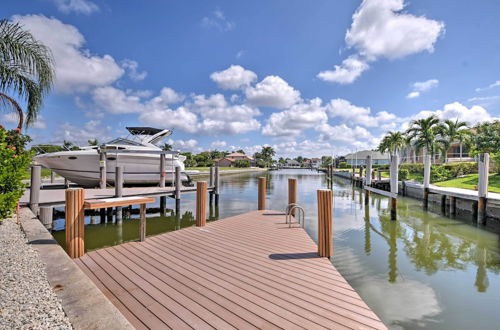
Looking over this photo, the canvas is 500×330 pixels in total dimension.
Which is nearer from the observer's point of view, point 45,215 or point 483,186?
point 45,215

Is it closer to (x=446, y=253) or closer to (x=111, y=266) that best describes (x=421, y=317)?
(x=446, y=253)

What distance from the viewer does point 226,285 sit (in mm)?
3166

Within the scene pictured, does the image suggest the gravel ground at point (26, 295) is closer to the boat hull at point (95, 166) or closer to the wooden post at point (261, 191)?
the wooden post at point (261, 191)

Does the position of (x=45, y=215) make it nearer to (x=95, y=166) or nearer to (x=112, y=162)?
(x=95, y=166)

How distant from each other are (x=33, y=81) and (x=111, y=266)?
6764mm

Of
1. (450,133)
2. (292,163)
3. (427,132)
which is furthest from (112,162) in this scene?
(292,163)

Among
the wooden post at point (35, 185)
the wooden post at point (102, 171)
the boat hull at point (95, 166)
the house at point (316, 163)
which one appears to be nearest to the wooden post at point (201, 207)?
the wooden post at point (35, 185)

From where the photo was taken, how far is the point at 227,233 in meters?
5.90

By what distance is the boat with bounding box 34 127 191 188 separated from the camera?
12352mm

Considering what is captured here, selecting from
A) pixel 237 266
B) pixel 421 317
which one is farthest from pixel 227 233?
pixel 421 317

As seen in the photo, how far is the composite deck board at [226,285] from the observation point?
2439 millimetres

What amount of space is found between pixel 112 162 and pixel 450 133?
3764 cm

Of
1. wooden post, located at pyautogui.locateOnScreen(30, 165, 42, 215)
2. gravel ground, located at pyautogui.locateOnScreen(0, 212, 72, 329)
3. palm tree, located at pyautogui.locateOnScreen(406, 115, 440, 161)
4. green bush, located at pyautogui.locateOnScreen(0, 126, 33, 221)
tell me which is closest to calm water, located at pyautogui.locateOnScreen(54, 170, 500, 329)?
wooden post, located at pyautogui.locateOnScreen(30, 165, 42, 215)

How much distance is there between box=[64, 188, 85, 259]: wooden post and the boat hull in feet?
27.7
